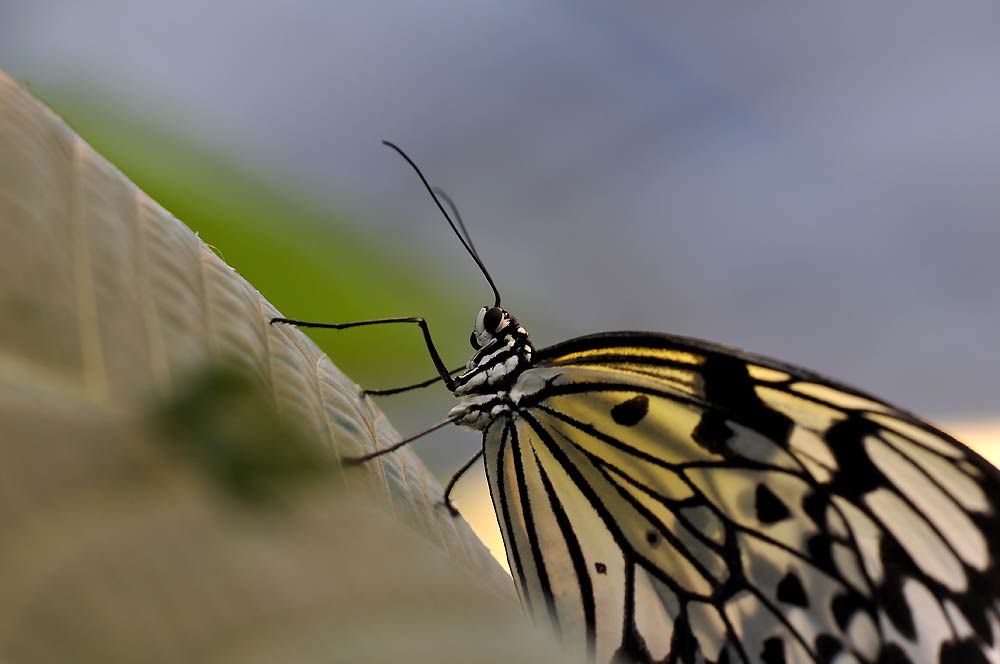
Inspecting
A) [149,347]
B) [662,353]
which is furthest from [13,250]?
[662,353]

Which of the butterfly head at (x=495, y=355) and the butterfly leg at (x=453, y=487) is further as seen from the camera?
the butterfly head at (x=495, y=355)

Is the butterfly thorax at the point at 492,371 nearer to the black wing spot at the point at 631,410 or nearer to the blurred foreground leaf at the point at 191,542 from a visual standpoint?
the black wing spot at the point at 631,410

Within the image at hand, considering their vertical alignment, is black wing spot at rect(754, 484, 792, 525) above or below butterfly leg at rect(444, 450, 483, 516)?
above

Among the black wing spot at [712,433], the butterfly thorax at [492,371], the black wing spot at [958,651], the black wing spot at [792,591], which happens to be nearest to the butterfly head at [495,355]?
the butterfly thorax at [492,371]

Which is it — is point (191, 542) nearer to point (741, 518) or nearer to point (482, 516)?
point (741, 518)

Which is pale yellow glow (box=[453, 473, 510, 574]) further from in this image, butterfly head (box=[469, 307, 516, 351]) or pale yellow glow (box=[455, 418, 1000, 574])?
butterfly head (box=[469, 307, 516, 351])

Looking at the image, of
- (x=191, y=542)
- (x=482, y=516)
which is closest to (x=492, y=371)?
(x=191, y=542)

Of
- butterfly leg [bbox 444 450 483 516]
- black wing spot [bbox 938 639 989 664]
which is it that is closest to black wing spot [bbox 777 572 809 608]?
black wing spot [bbox 938 639 989 664]

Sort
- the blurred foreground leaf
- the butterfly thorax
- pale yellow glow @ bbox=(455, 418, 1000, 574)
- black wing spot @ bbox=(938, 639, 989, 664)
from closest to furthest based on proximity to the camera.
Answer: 1. the blurred foreground leaf
2. black wing spot @ bbox=(938, 639, 989, 664)
3. the butterfly thorax
4. pale yellow glow @ bbox=(455, 418, 1000, 574)
